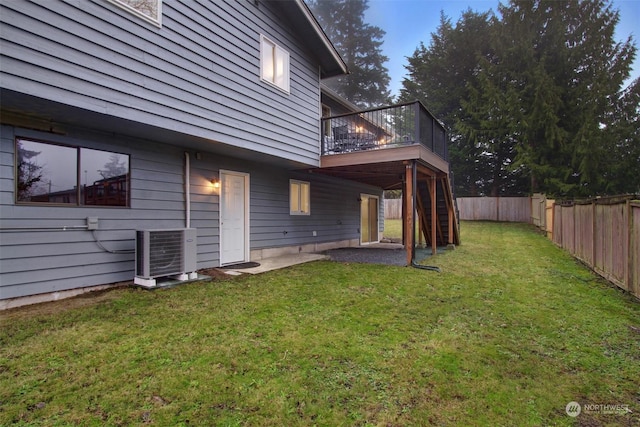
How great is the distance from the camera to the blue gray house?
374 centimetres

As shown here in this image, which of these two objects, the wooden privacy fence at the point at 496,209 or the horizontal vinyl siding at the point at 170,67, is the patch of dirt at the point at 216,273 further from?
the wooden privacy fence at the point at 496,209

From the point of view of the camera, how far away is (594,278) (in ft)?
19.0

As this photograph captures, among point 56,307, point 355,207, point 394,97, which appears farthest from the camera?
point 394,97

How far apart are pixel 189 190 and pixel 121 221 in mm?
1413

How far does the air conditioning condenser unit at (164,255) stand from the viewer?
481 centimetres

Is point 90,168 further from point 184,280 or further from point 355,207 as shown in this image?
point 355,207

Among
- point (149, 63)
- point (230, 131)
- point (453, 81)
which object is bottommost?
point (230, 131)

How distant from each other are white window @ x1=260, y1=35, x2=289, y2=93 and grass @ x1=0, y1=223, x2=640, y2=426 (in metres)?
4.65

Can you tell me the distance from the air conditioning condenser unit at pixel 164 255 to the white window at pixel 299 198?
388 cm

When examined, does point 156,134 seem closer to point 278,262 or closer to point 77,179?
point 77,179

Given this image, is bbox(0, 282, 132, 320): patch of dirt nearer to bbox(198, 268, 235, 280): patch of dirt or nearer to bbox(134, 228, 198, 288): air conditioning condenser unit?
bbox(134, 228, 198, 288): air conditioning condenser unit

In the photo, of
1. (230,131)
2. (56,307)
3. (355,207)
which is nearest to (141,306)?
(56,307)

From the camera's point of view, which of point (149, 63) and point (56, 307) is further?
point (149, 63)

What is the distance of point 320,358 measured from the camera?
2701mm
